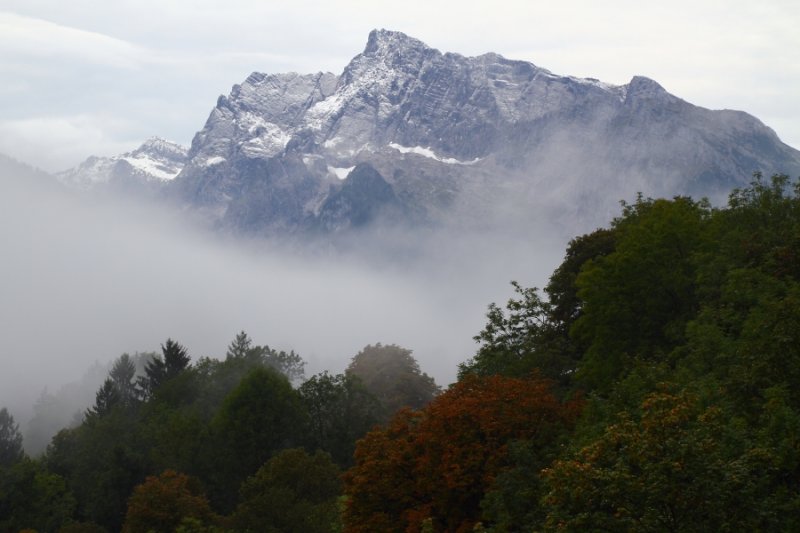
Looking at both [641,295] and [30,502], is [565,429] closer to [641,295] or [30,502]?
[641,295]

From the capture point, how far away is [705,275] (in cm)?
4584

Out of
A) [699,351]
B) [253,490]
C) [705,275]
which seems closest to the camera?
[699,351]

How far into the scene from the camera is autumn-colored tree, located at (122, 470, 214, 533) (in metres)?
56.9

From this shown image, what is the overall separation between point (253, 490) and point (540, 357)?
69.5ft

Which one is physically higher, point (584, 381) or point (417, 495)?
point (584, 381)

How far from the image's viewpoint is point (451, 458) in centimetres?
3725

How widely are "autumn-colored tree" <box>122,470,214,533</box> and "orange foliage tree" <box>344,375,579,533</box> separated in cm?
2062

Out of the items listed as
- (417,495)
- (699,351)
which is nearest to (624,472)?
(699,351)

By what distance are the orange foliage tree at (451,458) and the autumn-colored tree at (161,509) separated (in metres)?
20.6

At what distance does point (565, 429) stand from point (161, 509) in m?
30.8

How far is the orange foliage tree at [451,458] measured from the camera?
36.9m

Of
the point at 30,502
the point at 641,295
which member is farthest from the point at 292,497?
the point at 30,502

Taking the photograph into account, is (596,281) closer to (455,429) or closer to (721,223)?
(721,223)

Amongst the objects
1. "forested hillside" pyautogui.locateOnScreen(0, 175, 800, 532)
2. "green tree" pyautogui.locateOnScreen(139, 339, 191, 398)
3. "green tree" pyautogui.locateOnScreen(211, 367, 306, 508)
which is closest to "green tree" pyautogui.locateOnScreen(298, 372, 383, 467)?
"forested hillside" pyautogui.locateOnScreen(0, 175, 800, 532)
